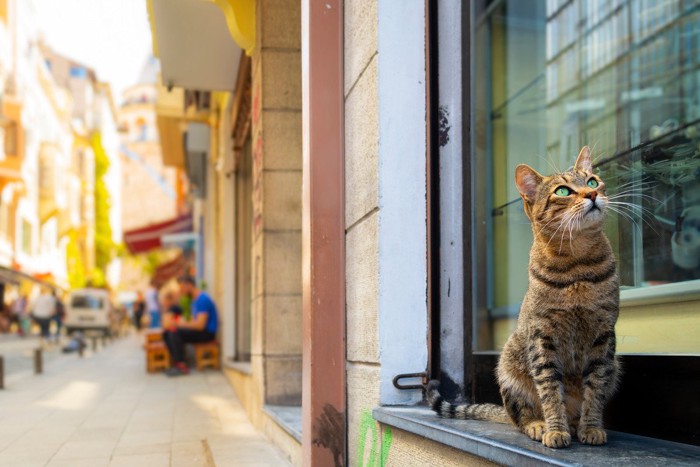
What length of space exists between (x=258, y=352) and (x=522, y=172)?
380 centimetres

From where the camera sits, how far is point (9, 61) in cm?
3198

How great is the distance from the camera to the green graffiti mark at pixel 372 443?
9.96 ft

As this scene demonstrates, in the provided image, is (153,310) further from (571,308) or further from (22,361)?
(571,308)

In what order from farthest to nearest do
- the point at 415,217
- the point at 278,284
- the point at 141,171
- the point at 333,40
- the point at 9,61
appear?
1. the point at 141,171
2. the point at 9,61
3. the point at 278,284
4. the point at 333,40
5. the point at 415,217

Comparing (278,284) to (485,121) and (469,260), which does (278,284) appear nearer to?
(485,121)

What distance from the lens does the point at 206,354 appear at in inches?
473

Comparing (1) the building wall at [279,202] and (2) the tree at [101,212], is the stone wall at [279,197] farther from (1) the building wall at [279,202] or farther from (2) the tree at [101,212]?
(2) the tree at [101,212]

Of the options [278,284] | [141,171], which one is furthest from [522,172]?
[141,171]

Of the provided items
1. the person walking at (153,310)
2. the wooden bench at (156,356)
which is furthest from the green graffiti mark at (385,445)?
the person walking at (153,310)

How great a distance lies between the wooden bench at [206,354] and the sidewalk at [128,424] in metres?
0.60

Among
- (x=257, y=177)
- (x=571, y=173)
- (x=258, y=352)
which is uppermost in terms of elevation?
(x=257, y=177)

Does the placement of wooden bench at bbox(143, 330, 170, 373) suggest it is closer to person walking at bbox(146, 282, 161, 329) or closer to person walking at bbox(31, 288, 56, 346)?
person walking at bbox(146, 282, 161, 329)

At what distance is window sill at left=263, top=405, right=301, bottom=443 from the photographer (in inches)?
174

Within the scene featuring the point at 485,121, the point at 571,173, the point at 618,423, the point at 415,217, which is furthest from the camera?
the point at 485,121
